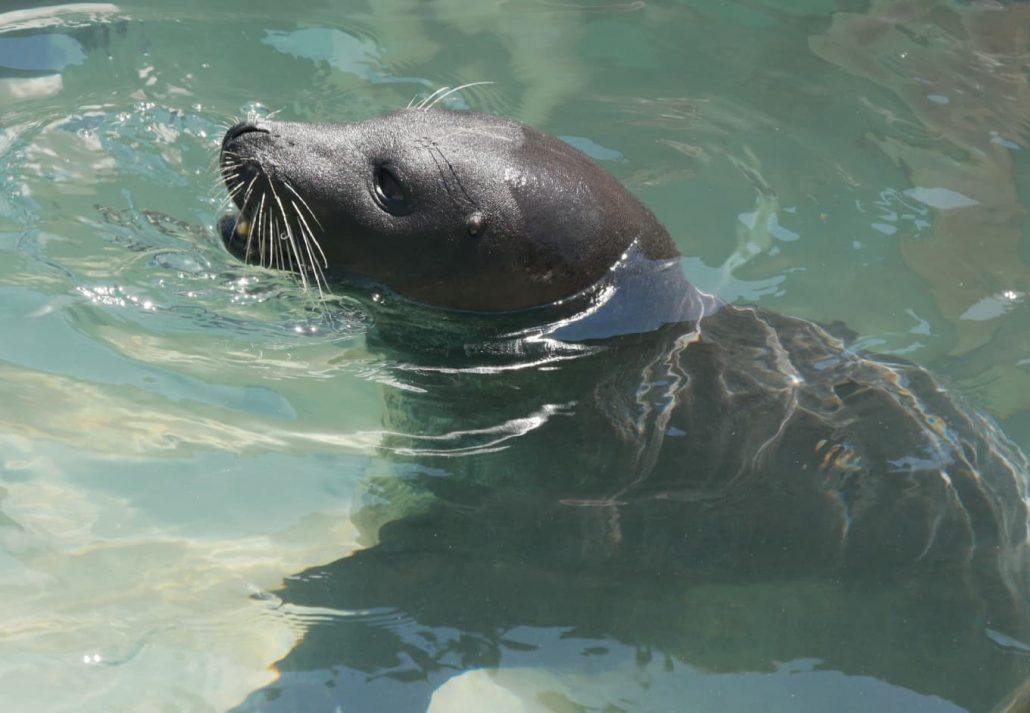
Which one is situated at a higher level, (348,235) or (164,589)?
(348,235)

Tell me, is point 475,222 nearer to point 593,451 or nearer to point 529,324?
point 529,324

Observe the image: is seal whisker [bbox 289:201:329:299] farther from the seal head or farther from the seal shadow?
the seal shadow

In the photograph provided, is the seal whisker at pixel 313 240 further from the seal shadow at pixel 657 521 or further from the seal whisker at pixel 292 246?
the seal shadow at pixel 657 521

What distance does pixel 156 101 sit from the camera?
22.3ft

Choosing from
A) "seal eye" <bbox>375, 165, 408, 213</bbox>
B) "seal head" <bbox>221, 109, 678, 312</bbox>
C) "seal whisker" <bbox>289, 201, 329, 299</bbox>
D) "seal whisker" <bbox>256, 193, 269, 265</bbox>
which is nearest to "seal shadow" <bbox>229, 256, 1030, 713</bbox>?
"seal head" <bbox>221, 109, 678, 312</bbox>

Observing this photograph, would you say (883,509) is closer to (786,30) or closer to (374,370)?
(374,370)

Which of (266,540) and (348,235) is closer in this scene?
(266,540)

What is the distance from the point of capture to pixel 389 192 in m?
4.74

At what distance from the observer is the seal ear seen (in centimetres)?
465

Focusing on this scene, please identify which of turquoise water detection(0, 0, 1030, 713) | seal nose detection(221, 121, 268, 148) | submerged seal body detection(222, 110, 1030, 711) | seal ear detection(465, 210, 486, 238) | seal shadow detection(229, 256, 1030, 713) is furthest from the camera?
seal nose detection(221, 121, 268, 148)

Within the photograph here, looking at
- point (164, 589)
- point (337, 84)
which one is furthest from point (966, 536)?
point (337, 84)

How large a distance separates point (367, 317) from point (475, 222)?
68 centimetres

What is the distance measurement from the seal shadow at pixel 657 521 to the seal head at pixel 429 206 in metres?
0.18

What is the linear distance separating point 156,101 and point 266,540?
337 cm
